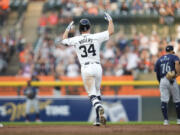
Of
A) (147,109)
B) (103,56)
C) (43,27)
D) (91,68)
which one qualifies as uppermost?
(43,27)

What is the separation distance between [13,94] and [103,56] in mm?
4185

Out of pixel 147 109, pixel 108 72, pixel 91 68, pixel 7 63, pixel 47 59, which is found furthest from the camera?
pixel 7 63

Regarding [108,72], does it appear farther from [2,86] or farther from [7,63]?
[7,63]

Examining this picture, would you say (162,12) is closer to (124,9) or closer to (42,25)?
(124,9)

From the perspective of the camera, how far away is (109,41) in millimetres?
19375

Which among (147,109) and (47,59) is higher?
(47,59)

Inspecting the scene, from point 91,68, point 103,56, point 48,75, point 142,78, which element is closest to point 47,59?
point 48,75

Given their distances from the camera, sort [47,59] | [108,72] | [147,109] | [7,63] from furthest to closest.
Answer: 1. [7,63]
2. [47,59]
3. [108,72]
4. [147,109]

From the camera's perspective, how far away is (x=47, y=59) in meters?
19.1

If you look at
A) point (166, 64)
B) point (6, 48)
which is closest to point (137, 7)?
point (6, 48)

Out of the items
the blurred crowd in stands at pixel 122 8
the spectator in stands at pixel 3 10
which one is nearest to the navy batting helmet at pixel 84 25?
the blurred crowd in stands at pixel 122 8

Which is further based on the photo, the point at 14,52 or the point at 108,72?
the point at 14,52

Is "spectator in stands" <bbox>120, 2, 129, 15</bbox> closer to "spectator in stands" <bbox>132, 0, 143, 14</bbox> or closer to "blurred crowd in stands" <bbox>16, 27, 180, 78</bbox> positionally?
"spectator in stands" <bbox>132, 0, 143, 14</bbox>

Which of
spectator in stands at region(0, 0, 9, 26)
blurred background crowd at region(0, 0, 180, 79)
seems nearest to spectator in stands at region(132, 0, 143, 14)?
blurred background crowd at region(0, 0, 180, 79)
